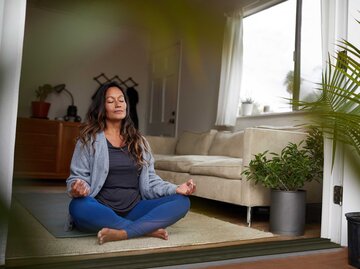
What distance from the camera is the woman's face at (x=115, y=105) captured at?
6.55ft

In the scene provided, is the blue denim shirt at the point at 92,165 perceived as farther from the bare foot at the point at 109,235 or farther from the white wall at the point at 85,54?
the white wall at the point at 85,54

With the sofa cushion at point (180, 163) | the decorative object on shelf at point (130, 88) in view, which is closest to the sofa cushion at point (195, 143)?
the sofa cushion at point (180, 163)

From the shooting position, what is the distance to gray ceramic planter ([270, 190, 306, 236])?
2.34 meters

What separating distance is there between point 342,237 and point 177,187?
0.94m

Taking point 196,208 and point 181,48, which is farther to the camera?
point 181,48

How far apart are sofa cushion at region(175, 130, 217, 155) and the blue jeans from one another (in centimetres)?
233

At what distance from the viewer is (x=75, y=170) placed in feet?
6.20

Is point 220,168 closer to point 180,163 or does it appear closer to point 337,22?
point 180,163

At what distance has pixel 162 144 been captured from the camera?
479cm

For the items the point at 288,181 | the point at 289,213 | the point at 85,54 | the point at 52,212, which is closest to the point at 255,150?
the point at 288,181

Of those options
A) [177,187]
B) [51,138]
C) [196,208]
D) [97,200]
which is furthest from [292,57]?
[51,138]

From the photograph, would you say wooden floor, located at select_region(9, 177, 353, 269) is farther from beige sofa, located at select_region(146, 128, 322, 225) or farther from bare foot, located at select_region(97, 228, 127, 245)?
bare foot, located at select_region(97, 228, 127, 245)

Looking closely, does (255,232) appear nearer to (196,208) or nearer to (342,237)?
(342,237)

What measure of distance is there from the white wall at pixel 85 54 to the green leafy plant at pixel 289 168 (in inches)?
140
